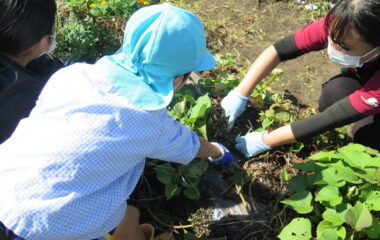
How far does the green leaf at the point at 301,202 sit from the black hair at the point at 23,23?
131 centimetres

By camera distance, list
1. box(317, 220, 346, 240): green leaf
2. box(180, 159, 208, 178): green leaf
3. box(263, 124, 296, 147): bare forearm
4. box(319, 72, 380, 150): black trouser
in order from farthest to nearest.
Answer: box(319, 72, 380, 150): black trouser
box(263, 124, 296, 147): bare forearm
box(180, 159, 208, 178): green leaf
box(317, 220, 346, 240): green leaf

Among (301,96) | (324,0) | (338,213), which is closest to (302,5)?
(324,0)

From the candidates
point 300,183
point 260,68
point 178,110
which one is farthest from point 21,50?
point 300,183

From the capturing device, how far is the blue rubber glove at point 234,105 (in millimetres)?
2207

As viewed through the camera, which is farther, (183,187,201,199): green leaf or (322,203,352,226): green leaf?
(183,187,201,199): green leaf

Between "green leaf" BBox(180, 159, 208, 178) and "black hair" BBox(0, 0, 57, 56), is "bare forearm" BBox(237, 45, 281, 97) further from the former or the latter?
"black hair" BBox(0, 0, 57, 56)

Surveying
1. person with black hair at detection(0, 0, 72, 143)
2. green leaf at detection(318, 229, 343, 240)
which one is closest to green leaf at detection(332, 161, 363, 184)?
green leaf at detection(318, 229, 343, 240)

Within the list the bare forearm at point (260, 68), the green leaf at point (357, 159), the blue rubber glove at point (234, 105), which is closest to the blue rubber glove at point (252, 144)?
the blue rubber glove at point (234, 105)

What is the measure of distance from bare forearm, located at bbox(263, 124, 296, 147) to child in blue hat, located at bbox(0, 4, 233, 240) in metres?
0.94

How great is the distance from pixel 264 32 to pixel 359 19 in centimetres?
160

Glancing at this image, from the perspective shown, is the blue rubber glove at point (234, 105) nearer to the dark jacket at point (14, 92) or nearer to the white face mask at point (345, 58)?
the white face mask at point (345, 58)

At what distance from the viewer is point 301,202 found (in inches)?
64.7

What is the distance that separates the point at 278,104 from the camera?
238 cm

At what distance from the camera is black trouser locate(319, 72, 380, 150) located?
2.17 metres
